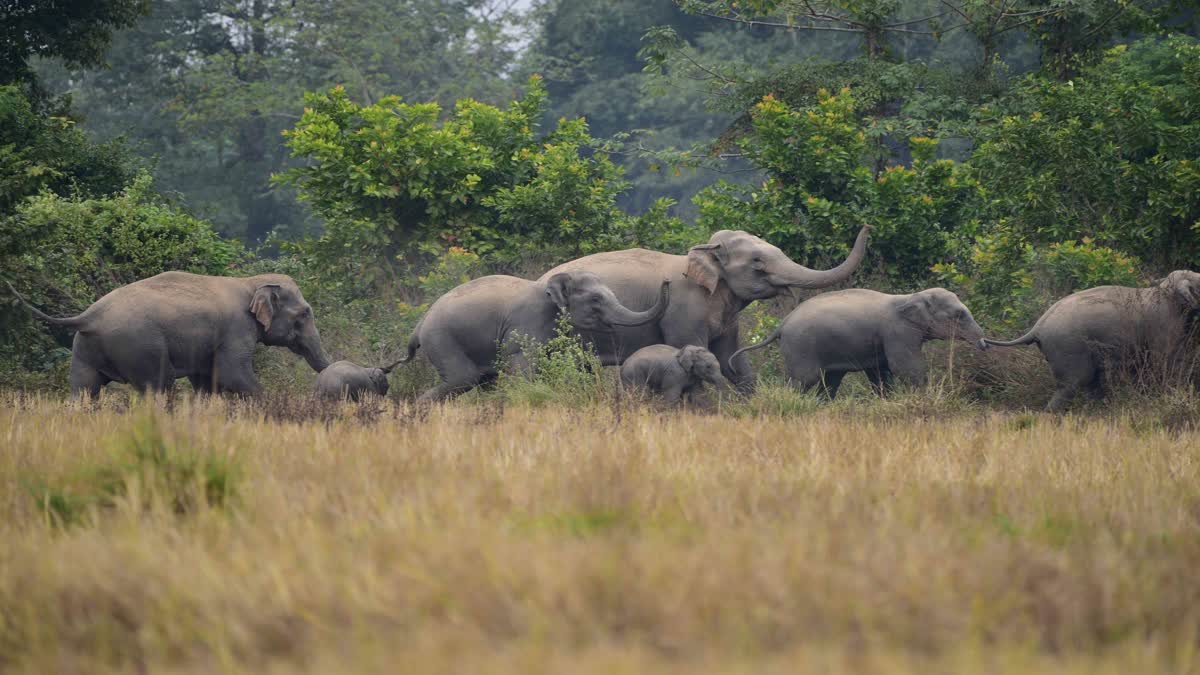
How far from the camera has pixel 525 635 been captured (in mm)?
3301

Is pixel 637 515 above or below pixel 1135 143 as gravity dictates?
below

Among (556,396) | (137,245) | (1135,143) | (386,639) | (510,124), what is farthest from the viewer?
(510,124)

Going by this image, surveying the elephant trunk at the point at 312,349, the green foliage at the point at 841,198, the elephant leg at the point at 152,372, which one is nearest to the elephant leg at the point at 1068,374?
the green foliage at the point at 841,198

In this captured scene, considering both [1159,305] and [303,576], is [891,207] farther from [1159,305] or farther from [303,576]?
[303,576]

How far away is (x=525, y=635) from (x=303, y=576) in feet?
2.51

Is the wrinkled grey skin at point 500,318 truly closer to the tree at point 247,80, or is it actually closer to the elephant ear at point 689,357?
the elephant ear at point 689,357

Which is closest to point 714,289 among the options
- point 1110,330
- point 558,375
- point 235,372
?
point 558,375

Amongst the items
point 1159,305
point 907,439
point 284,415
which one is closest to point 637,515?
point 907,439

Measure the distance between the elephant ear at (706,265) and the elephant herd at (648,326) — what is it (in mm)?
16

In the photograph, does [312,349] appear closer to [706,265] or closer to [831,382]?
[706,265]

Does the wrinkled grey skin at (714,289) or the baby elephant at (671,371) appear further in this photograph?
the wrinkled grey skin at (714,289)

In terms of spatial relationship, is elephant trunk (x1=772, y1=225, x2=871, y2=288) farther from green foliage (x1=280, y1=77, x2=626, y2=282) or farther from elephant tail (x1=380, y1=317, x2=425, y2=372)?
green foliage (x1=280, y1=77, x2=626, y2=282)

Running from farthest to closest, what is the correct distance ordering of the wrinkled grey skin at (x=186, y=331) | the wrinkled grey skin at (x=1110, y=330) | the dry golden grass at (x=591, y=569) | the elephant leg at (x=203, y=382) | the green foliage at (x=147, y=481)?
the elephant leg at (x=203, y=382)
the wrinkled grey skin at (x=186, y=331)
the wrinkled grey skin at (x=1110, y=330)
the green foliage at (x=147, y=481)
the dry golden grass at (x=591, y=569)

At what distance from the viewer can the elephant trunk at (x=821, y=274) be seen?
1256cm
